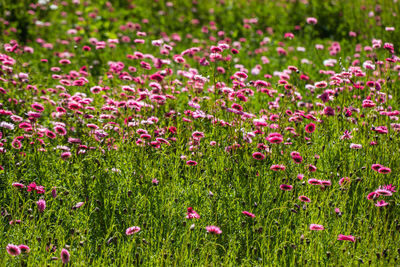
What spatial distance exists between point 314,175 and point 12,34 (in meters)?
6.03

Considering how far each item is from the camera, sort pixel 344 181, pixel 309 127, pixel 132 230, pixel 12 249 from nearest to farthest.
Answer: pixel 12 249, pixel 132 230, pixel 344 181, pixel 309 127

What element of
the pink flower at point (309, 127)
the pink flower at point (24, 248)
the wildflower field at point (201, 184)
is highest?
the pink flower at point (309, 127)

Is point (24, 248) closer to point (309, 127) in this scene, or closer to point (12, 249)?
point (12, 249)

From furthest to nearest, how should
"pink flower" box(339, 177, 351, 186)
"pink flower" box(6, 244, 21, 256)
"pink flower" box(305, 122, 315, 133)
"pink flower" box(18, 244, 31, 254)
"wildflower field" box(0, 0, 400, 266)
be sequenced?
"pink flower" box(305, 122, 315, 133) → "pink flower" box(339, 177, 351, 186) → "wildflower field" box(0, 0, 400, 266) → "pink flower" box(18, 244, 31, 254) → "pink flower" box(6, 244, 21, 256)

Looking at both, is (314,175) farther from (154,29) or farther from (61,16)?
(61,16)

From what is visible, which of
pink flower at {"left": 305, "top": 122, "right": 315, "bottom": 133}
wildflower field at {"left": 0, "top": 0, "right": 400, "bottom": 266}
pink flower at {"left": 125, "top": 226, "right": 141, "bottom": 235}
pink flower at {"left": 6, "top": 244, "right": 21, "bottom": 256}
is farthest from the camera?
pink flower at {"left": 305, "top": 122, "right": 315, "bottom": 133}

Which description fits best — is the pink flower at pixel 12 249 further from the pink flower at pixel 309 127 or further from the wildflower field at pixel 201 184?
the pink flower at pixel 309 127

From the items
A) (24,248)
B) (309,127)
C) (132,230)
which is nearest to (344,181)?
(309,127)

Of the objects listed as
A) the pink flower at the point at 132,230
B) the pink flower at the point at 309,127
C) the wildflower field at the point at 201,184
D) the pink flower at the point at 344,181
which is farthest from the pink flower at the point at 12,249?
the pink flower at the point at 309,127

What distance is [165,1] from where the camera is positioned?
1024 centimetres

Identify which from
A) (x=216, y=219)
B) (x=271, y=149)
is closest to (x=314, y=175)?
(x=271, y=149)

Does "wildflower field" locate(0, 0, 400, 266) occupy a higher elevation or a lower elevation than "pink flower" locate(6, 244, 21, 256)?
lower

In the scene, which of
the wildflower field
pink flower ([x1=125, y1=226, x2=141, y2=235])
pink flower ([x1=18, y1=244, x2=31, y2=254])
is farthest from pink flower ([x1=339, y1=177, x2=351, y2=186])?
pink flower ([x1=18, y1=244, x2=31, y2=254])

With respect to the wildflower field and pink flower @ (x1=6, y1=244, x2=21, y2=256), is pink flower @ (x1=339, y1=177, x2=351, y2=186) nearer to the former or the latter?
the wildflower field
